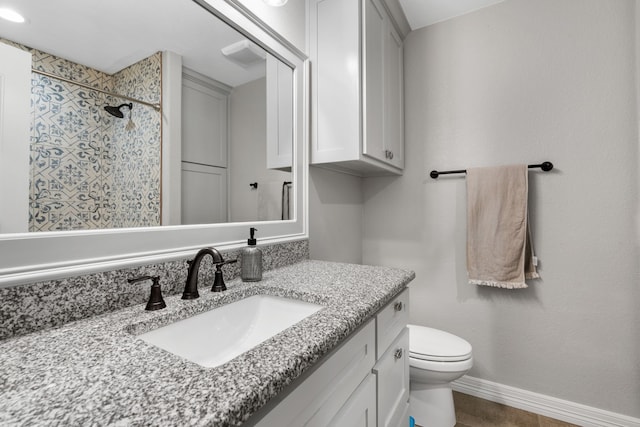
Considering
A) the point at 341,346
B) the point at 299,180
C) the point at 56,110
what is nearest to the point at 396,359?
the point at 341,346

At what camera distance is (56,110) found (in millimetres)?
681

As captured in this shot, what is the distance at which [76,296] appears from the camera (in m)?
0.68

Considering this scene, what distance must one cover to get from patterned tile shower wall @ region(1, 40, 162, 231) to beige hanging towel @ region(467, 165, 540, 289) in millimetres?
1641

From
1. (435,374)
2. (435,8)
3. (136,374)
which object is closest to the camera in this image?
(136,374)

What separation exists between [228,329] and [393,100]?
1.58m

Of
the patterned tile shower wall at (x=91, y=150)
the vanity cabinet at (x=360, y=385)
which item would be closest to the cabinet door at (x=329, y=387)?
the vanity cabinet at (x=360, y=385)

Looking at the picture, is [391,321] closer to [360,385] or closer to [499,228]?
[360,385]

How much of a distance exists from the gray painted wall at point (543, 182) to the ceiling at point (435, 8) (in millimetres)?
44

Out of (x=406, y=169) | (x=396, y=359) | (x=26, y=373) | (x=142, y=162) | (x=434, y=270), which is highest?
(x=406, y=169)

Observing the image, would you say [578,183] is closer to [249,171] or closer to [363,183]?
[363,183]

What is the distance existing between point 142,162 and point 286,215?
2.30 feet

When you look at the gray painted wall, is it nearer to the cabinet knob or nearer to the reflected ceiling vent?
the cabinet knob

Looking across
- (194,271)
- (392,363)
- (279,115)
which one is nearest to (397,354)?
(392,363)

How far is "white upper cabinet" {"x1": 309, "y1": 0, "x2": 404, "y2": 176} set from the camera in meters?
1.41
